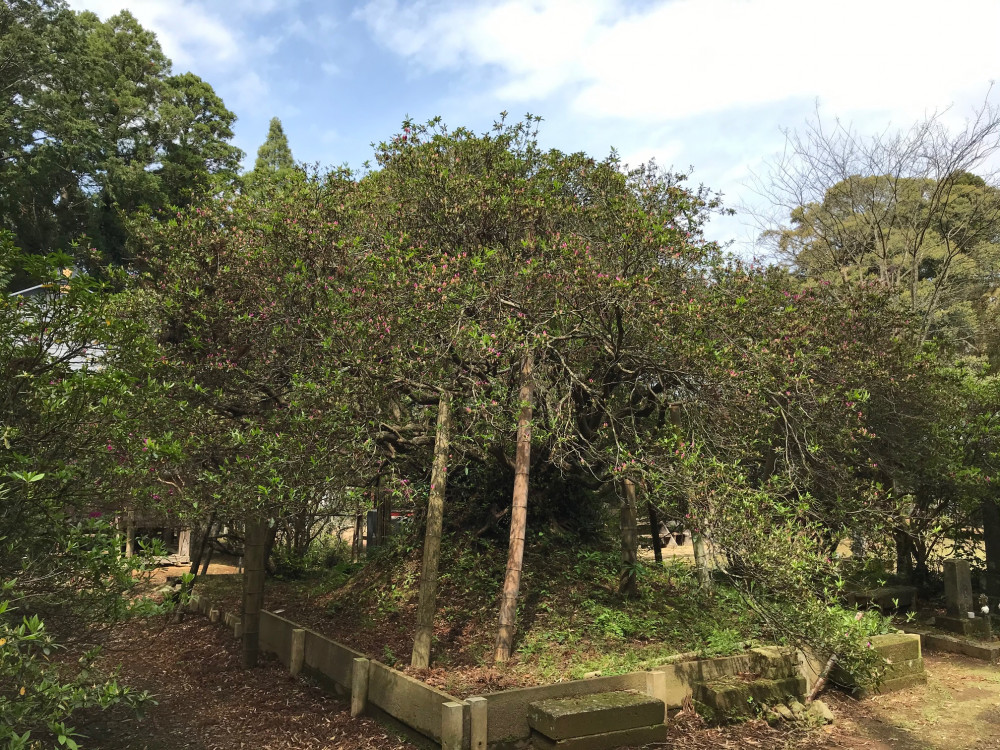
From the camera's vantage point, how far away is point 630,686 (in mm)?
7145

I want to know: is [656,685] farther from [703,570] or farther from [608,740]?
[703,570]

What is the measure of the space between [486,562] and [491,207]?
19.2 feet

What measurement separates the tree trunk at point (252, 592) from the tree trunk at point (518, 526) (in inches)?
159

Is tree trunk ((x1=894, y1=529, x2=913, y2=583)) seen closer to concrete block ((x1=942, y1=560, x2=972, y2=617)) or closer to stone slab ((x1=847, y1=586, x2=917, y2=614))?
stone slab ((x1=847, y1=586, x2=917, y2=614))

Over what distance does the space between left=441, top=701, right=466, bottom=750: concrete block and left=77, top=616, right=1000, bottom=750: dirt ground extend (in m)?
0.84

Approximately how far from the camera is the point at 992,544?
1295 cm

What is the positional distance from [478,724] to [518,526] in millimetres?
2451

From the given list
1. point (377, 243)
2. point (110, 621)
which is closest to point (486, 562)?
point (377, 243)

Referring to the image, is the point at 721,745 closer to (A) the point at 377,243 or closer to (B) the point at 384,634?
(B) the point at 384,634

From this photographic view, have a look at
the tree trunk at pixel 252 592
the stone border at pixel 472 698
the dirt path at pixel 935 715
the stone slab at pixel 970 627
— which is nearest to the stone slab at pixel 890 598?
the stone slab at pixel 970 627

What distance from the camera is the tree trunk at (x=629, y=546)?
9484 mm

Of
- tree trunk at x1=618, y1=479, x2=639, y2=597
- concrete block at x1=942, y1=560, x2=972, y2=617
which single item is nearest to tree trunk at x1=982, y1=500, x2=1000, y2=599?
concrete block at x1=942, y1=560, x2=972, y2=617

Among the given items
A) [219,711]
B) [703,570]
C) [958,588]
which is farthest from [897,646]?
[219,711]

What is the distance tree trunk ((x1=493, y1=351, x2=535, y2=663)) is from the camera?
787cm
